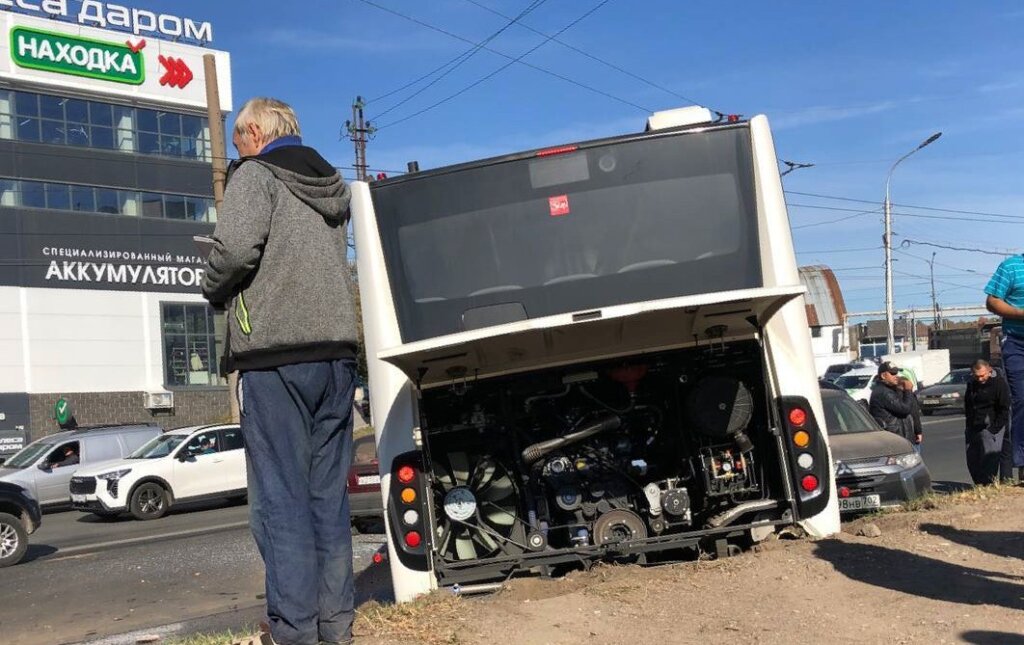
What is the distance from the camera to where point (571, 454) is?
6.50 meters

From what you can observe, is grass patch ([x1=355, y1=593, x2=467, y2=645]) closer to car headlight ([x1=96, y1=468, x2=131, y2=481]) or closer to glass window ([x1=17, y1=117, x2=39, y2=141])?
car headlight ([x1=96, y1=468, x2=131, y2=481])

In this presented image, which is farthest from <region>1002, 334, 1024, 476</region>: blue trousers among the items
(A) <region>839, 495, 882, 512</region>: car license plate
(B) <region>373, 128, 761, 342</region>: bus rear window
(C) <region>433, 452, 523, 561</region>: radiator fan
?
(C) <region>433, 452, 523, 561</region>: radiator fan

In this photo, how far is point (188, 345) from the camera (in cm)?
4681

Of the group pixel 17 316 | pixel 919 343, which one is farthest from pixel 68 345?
pixel 919 343

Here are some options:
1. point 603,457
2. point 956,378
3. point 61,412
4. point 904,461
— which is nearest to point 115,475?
point 904,461

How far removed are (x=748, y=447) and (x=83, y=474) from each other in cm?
1800

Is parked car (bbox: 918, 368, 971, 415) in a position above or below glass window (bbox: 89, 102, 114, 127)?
below

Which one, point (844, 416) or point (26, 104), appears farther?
point (26, 104)

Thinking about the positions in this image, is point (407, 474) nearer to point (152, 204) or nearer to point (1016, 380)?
point (1016, 380)

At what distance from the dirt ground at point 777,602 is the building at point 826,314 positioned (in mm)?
56330

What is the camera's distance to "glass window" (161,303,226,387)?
46.2m

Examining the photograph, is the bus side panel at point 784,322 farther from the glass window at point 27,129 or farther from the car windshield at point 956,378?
the glass window at point 27,129

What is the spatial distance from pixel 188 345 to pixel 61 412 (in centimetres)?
667

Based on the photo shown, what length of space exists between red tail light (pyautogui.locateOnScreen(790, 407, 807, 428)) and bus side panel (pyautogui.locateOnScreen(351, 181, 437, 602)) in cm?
219
